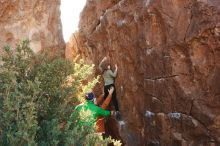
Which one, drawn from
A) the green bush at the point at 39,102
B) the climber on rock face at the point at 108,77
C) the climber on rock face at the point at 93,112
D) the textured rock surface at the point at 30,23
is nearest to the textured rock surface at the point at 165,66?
the climber on rock face at the point at 108,77

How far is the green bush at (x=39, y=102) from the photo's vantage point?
4.36 m

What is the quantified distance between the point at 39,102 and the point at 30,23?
4.63 m

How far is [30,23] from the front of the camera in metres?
9.07

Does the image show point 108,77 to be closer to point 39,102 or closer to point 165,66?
point 165,66

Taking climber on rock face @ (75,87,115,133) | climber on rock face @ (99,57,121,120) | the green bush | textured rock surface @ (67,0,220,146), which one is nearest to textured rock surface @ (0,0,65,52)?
climber on rock face @ (99,57,121,120)

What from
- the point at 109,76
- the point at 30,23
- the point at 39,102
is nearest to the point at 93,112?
the point at 39,102

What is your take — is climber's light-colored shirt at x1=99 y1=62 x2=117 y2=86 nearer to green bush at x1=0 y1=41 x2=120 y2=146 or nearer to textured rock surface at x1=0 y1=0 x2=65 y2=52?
textured rock surface at x1=0 y1=0 x2=65 y2=52

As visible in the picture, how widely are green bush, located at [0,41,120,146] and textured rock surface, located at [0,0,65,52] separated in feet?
11.4

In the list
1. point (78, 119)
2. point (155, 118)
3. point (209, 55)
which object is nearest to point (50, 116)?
point (78, 119)

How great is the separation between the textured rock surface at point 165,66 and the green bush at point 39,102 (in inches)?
102

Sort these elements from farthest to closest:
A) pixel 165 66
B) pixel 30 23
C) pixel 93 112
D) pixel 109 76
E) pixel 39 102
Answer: pixel 109 76 < pixel 30 23 < pixel 165 66 < pixel 93 112 < pixel 39 102

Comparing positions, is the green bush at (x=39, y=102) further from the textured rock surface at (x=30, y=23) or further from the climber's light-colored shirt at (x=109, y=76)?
the climber's light-colored shirt at (x=109, y=76)

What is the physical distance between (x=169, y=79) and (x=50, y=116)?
12.0ft

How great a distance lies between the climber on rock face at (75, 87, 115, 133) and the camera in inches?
203
